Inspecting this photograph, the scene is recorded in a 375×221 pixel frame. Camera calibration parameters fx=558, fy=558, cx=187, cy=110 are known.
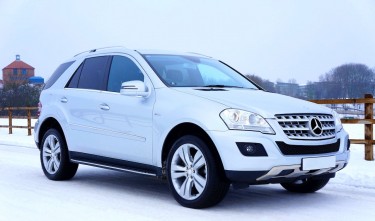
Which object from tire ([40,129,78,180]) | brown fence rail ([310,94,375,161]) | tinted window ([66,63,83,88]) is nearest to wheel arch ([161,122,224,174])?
tire ([40,129,78,180])

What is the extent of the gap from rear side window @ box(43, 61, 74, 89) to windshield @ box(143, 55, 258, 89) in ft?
6.22

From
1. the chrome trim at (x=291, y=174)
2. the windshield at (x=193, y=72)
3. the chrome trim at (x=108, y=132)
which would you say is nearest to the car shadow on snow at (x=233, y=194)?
the chrome trim at (x=291, y=174)

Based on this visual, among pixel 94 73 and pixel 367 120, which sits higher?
pixel 94 73

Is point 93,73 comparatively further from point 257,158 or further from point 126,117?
point 257,158

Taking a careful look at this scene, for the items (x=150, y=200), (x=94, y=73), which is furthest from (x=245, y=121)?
(x=94, y=73)

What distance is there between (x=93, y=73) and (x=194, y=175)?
8.23ft

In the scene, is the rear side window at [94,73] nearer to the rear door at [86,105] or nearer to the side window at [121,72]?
the rear door at [86,105]

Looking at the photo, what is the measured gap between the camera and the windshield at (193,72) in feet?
20.4

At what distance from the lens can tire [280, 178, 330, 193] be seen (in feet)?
21.1

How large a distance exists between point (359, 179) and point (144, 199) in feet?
9.85

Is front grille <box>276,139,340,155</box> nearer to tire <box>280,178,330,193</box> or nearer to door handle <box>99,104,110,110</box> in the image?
tire <box>280,178,330,193</box>

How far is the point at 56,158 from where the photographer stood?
7.58 metres

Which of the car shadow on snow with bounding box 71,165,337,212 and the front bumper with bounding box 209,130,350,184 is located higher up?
the front bumper with bounding box 209,130,350,184

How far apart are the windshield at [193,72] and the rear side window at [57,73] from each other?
1896 mm
